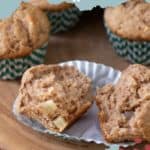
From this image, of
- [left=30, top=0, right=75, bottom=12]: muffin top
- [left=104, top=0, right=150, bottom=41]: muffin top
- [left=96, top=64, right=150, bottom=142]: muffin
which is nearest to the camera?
[left=96, top=64, right=150, bottom=142]: muffin

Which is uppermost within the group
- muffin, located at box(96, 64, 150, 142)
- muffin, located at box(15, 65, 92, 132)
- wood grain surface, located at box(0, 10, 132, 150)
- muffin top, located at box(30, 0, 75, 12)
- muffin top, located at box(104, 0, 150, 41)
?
muffin top, located at box(30, 0, 75, 12)

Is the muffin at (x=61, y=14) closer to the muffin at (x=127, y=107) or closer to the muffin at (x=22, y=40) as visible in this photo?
the muffin at (x=22, y=40)

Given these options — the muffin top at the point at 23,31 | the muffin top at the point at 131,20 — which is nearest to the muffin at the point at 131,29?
the muffin top at the point at 131,20

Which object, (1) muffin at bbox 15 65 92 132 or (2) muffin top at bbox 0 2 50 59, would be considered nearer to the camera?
(1) muffin at bbox 15 65 92 132

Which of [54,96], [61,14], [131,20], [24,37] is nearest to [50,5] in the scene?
[61,14]

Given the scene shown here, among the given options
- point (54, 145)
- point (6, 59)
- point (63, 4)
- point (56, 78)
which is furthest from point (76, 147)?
point (63, 4)

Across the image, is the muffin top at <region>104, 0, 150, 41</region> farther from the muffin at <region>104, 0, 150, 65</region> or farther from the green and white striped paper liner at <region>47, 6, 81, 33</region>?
the green and white striped paper liner at <region>47, 6, 81, 33</region>

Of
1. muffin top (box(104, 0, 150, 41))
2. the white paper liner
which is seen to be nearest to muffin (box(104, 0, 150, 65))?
muffin top (box(104, 0, 150, 41))

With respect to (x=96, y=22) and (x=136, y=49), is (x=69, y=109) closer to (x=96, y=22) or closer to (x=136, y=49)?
(x=136, y=49)

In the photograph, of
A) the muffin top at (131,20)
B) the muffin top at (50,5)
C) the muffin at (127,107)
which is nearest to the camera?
the muffin at (127,107)
